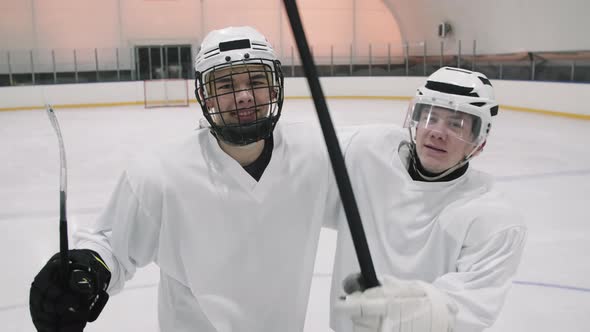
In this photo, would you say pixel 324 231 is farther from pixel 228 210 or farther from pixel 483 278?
pixel 483 278

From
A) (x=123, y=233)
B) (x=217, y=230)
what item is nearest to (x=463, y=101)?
(x=217, y=230)

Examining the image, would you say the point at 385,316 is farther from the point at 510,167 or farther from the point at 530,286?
the point at 510,167

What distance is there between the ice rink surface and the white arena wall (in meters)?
0.39

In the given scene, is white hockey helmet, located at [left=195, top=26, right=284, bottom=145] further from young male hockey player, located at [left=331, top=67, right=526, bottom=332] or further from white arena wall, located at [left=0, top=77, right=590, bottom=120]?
white arena wall, located at [left=0, top=77, right=590, bottom=120]

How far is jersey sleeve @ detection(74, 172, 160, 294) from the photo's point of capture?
1.40 metres

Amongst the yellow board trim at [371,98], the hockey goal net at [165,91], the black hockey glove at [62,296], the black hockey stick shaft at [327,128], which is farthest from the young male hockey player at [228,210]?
the hockey goal net at [165,91]

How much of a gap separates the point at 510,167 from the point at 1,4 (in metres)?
12.7

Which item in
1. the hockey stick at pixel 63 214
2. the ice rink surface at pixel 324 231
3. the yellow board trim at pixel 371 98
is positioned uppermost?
the hockey stick at pixel 63 214

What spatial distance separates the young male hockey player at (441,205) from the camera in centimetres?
127

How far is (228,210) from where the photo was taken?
4.78ft

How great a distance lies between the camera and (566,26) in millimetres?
10766

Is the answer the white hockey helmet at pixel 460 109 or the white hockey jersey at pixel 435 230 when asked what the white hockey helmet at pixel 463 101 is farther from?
the white hockey jersey at pixel 435 230

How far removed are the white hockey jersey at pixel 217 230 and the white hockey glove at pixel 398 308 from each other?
54cm

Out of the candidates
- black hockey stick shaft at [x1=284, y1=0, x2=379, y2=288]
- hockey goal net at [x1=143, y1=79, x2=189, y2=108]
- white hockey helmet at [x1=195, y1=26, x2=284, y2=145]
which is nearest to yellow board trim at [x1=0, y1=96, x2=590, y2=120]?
hockey goal net at [x1=143, y1=79, x2=189, y2=108]
